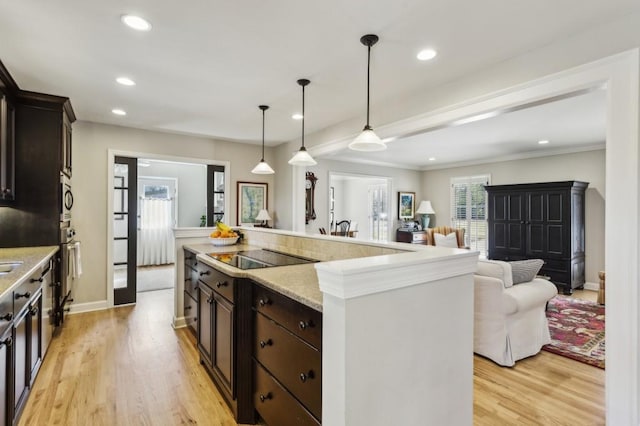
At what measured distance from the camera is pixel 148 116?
164 inches

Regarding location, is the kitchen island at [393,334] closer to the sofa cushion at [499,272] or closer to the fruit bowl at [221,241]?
the sofa cushion at [499,272]

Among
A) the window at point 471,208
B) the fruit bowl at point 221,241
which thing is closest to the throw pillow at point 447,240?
the window at point 471,208

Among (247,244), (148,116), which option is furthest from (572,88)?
(148,116)

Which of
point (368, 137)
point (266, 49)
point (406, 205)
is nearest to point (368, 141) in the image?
point (368, 137)

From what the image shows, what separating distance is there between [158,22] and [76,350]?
305 cm

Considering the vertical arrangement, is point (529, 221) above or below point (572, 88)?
below

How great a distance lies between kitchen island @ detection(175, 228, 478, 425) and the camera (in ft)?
3.88

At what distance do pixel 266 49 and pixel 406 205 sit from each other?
635 cm

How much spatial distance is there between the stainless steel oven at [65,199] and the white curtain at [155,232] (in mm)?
3452

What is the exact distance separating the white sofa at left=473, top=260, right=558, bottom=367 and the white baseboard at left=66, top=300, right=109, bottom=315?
4681mm

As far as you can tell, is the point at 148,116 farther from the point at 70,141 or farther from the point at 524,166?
the point at 524,166

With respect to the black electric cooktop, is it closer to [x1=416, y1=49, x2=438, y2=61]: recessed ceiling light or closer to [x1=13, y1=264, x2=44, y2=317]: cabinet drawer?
[x1=13, y1=264, x2=44, y2=317]: cabinet drawer

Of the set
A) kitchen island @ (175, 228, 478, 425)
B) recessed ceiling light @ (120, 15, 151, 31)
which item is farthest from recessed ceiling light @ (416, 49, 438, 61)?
recessed ceiling light @ (120, 15, 151, 31)

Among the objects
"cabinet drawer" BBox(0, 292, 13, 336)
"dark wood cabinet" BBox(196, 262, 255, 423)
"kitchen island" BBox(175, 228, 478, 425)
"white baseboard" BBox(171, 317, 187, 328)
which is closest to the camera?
"kitchen island" BBox(175, 228, 478, 425)
